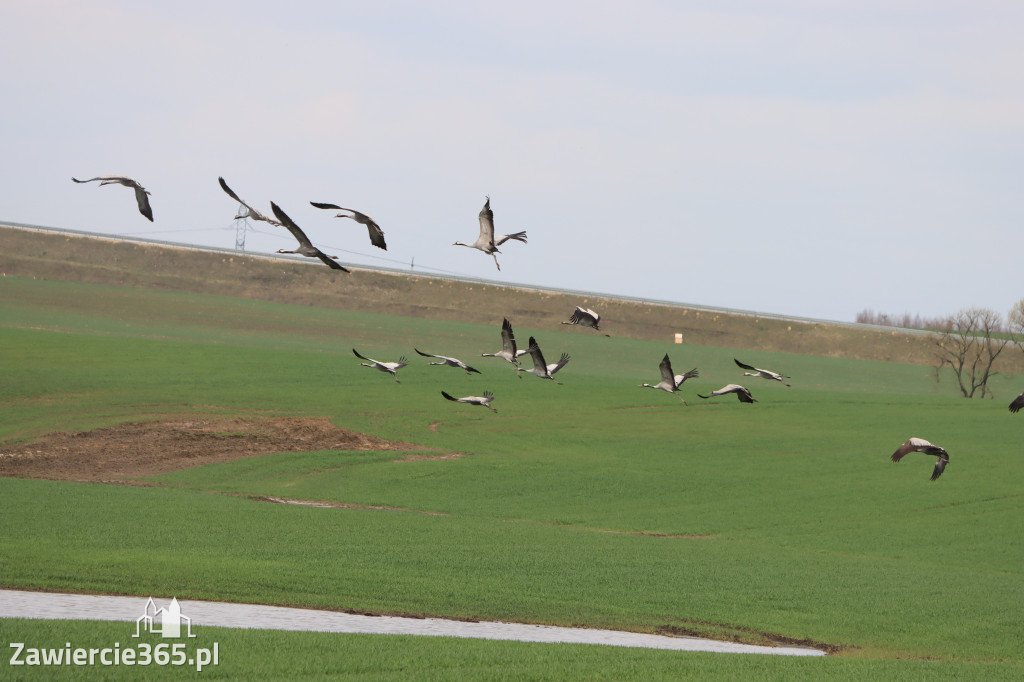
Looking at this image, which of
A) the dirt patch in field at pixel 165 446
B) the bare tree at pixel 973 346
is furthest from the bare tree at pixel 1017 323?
the dirt patch in field at pixel 165 446

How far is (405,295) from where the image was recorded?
108 m

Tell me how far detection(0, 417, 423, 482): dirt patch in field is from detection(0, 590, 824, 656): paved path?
59.1ft

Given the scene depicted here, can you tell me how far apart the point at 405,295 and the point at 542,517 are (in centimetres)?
7534

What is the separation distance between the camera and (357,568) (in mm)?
23109

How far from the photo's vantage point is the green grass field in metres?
20.2

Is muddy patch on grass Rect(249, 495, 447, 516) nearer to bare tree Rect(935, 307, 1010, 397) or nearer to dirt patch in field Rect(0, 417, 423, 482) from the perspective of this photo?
dirt patch in field Rect(0, 417, 423, 482)

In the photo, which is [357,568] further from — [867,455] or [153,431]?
[867,455]

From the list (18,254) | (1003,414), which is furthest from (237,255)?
(1003,414)

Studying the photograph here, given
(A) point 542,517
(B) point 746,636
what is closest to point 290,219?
(B) point 746,636

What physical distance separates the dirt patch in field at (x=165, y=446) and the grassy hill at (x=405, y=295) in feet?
190

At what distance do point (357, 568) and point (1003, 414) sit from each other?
150 ft

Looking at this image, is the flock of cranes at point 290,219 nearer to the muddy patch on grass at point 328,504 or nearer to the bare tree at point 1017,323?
the muddy patch on grass at point 328,504

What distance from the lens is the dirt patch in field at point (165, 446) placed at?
121 feet

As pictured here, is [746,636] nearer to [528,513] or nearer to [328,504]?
[528,513]
